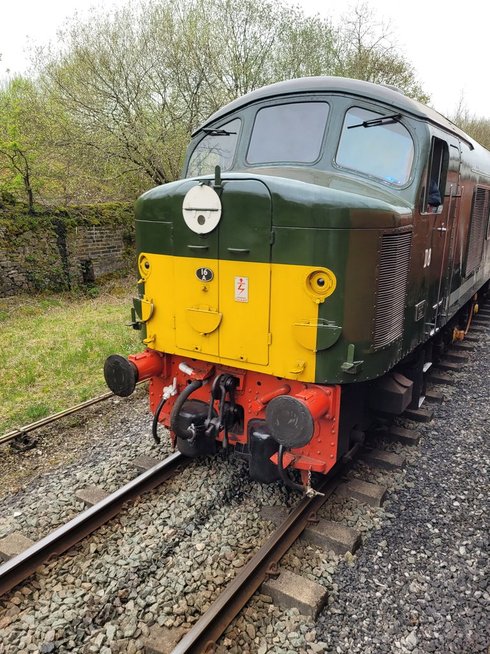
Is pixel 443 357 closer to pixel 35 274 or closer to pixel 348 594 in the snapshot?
pixel 348 594

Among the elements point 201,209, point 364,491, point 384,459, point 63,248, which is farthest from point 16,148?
point 364,491

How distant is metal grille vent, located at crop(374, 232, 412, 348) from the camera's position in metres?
3.80

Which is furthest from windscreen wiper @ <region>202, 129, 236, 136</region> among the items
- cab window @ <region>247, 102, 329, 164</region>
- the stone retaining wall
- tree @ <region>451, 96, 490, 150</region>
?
tree @ <region>451, 96, 490, 150</region>

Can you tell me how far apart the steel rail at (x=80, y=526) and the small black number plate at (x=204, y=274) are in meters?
1.89

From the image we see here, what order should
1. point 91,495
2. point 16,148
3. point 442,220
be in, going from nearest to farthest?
1. point 91,495
2. point 442,220
3. point 16,148

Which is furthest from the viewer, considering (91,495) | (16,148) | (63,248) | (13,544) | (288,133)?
(63,248)

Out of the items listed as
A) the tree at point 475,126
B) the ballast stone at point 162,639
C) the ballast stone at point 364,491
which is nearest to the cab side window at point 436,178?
the ballast stone at point 364,491

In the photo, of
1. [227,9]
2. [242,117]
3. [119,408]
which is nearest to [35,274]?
[119,408]

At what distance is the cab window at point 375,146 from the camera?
4.35 metres

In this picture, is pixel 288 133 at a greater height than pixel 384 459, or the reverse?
pixel 288 133

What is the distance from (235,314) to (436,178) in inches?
93.3

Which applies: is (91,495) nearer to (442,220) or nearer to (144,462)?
(144,462)

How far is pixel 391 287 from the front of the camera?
13.0ft

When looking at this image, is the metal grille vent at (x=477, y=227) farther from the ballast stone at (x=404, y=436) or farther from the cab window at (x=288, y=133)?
the cab window at (x=288, y=133)
